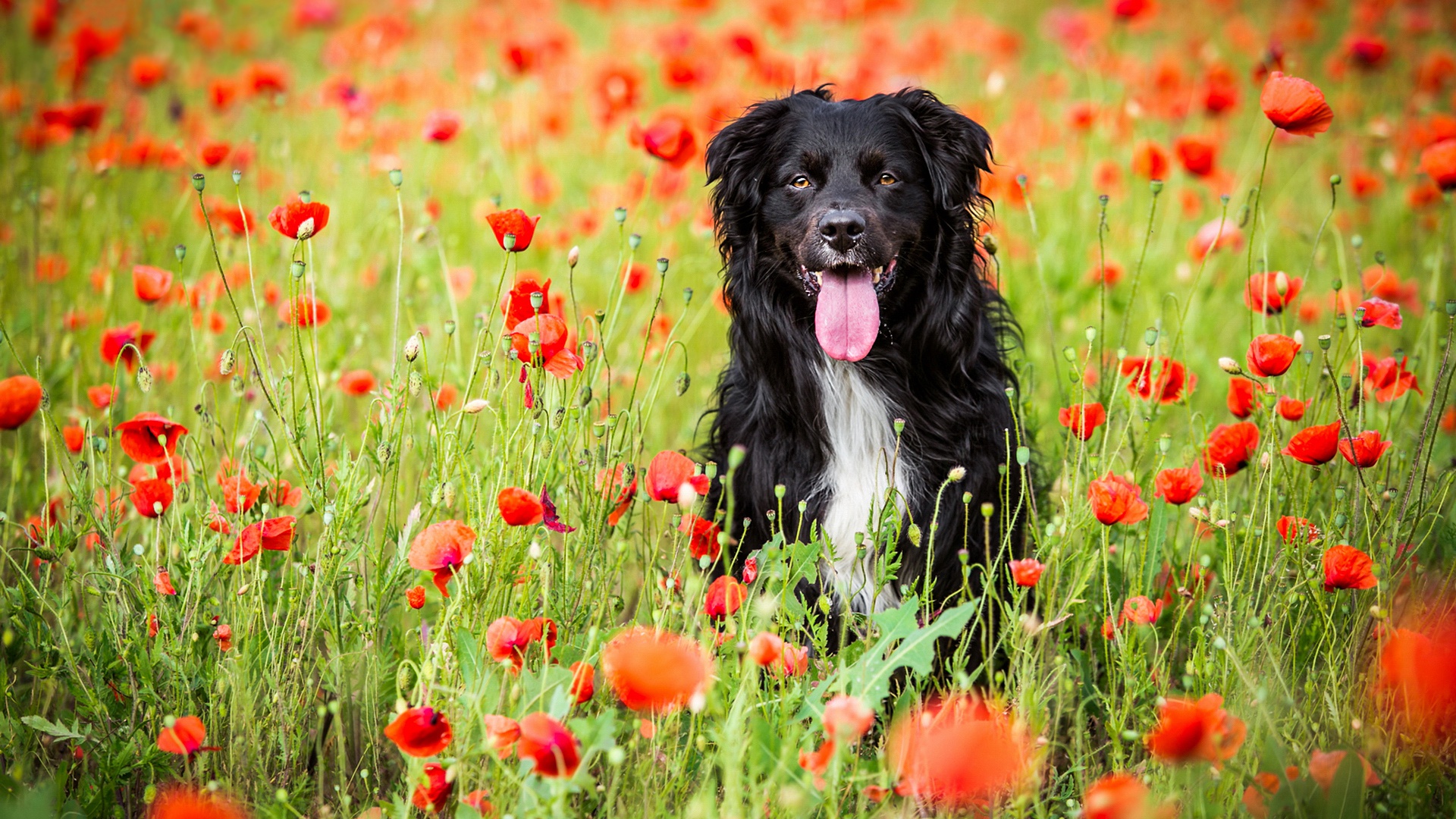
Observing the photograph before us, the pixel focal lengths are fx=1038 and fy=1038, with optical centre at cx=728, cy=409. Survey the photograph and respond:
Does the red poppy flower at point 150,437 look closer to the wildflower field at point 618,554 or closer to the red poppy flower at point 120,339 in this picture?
the wildflower field at point 618,554

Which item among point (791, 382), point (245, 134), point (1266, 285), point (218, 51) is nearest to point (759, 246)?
point (791, 382)

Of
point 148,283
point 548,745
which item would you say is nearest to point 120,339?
point 148,283

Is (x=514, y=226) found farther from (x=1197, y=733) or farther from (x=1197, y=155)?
(x=1197, y=155)

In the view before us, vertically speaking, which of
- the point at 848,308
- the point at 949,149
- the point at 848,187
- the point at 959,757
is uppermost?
the point at 949,149

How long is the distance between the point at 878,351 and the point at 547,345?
3.61ft

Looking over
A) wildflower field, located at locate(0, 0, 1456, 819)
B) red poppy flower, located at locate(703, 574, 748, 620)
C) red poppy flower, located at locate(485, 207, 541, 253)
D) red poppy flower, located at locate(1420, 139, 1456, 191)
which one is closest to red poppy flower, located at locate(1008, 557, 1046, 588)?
wildflower field, located at locate(0, 0, 1456, 819)

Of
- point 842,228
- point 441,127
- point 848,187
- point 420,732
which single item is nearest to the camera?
point 420,732

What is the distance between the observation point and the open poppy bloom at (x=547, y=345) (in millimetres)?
2029

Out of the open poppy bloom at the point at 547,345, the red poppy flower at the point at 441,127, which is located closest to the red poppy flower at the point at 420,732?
the open poppy bloom at the point at 547,345

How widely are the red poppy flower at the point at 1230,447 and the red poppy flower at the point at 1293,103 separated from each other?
0.70 m

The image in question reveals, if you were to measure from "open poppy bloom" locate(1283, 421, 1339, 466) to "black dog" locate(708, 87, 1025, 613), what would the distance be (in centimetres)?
74

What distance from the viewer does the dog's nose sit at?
2607mm

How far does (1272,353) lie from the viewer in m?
2.17

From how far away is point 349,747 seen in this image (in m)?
2.49
